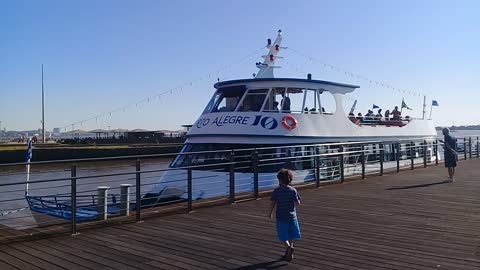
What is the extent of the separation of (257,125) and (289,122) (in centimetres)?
97

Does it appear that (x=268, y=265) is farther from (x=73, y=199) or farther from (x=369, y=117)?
(x=369, y=117)

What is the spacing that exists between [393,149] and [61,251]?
16055 mm

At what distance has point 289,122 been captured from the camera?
13898 millimetres

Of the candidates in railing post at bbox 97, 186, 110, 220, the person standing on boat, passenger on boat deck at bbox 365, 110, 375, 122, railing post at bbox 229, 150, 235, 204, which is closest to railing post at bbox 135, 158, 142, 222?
railing post at bbox 97, 186, 110, 220

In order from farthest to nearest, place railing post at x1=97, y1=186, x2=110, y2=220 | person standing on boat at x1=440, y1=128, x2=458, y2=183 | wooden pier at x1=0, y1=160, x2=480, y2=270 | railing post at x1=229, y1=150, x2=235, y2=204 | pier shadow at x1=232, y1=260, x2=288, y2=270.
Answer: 1. person standing on boat at x1=440, y1=128, x2=458, y2=183
2. railing post at x1=229, y1=150, x2=235, y2=204
3. railing post at x1=97, y1=186, x2=110, y2=220
4. wooden pier at x1=0, y1=160, x2=480, y2=270
5. pier shadow at x1=232, y1=260, x2=288, y2=270

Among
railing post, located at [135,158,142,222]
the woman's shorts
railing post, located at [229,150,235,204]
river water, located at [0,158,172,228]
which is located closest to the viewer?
the woman's shorts

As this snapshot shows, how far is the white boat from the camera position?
13.3 m

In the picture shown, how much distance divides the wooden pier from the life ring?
4466 millimetres

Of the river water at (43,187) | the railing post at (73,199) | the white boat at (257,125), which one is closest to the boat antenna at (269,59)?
the white boat at (257,125)

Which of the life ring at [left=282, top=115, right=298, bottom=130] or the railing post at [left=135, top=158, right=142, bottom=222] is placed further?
the life ring at [left=282, top=115, right=298, bottom=130]

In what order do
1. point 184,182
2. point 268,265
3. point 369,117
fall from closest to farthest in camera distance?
1. point 268,265
2. point 184,182
3. point 369,117

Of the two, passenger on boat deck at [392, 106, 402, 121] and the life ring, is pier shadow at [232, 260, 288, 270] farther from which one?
passenger on boat deck at [392, 106, 402, 121]

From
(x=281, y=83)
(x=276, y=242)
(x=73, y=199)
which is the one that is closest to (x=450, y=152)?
(x=281, y=83)

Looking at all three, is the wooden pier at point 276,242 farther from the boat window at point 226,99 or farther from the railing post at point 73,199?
the boat window at point 226,99
